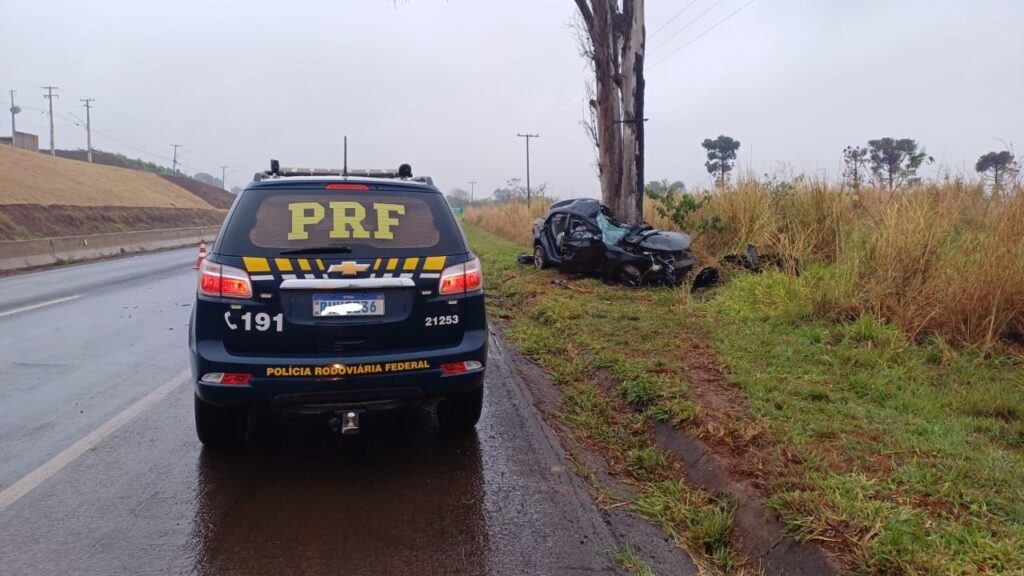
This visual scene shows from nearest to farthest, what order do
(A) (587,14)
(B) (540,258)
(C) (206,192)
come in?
(A) (587,14), (B) (540,258), (C) (206,192)

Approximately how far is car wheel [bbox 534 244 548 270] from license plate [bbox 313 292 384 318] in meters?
9.47

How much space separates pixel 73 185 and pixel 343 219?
4385cm

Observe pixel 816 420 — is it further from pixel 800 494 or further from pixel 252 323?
pixel 252 323

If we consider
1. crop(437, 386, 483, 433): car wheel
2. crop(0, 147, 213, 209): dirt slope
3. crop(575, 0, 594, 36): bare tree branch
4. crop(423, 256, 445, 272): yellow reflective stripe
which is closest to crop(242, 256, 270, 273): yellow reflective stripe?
crop(423, 256, 445, 272): yellow reflective stripe

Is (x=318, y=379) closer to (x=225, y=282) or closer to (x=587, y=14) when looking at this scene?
(x=225, y=282)

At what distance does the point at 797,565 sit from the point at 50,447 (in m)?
4.47

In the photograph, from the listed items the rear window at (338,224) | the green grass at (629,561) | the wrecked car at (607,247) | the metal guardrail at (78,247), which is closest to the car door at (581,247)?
the wrecked car at (607,247)

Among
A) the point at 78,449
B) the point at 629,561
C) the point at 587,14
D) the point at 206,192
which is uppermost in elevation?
the point at 206,192

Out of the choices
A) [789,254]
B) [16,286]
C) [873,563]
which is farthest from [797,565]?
[16,286]

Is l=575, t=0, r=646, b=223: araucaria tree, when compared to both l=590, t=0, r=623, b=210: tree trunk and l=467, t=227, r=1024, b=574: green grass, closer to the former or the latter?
l=590, t=0, r=623, b=210: tree trunk

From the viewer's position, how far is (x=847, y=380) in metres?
5.16

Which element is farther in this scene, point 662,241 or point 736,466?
point 662,241

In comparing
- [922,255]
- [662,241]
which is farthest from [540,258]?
[922,255]

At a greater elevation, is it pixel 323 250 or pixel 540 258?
pixel 323 250
